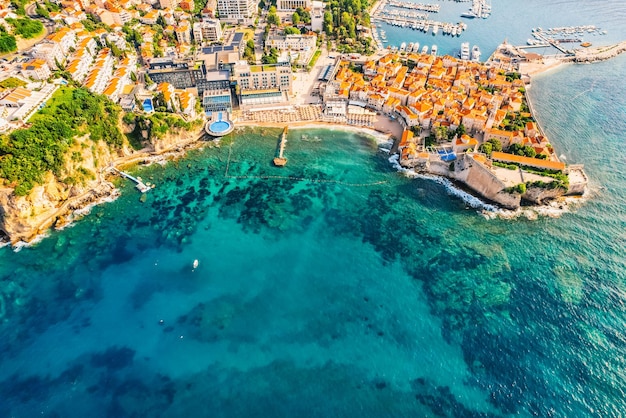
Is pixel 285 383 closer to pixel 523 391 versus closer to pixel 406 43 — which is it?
pixel 523 391

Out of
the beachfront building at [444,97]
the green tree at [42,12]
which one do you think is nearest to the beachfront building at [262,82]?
the beachfront building at [444,97]

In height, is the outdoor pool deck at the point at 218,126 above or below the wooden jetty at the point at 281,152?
above

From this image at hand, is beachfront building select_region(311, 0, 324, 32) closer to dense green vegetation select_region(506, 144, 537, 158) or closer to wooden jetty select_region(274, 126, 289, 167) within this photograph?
wooden jetty select_region(274, 126, 289, 167)

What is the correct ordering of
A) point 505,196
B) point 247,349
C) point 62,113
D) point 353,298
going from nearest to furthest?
1. point 247,349
2. point 353,298
3. point 505,196
4. point 62,113

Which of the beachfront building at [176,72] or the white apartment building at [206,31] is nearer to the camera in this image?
the beachfront building at [176,72]

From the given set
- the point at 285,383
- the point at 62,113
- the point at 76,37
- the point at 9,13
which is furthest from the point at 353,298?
the point at 9,13

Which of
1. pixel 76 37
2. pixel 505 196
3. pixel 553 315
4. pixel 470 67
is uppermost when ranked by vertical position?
pixel 76 37

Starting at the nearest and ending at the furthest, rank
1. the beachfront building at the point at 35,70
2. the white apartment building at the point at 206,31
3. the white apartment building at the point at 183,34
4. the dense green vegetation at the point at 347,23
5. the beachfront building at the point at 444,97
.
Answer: the beachfront building at the point at 444,97, the beachfront building at the point at 35,70, the white apartment building at the point at 183,34, the white apartment building at the point at 206,31, the dense green vegetation at the point at 347,23

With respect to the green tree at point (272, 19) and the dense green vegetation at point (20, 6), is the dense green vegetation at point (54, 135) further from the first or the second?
the green tree at point (272, 19)
